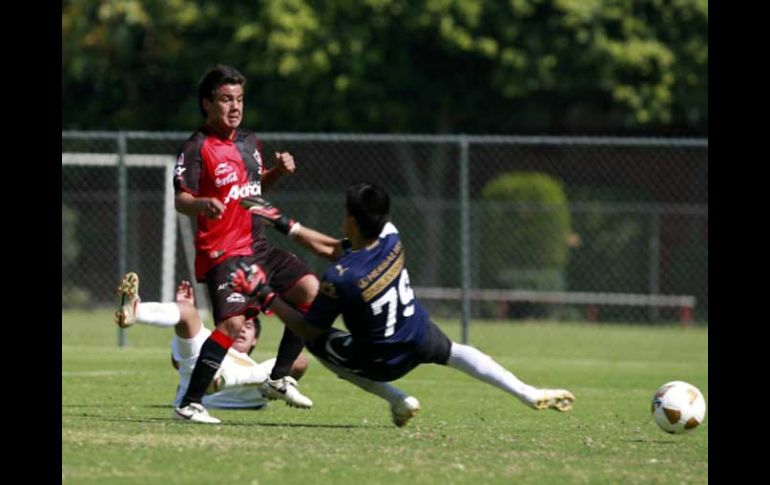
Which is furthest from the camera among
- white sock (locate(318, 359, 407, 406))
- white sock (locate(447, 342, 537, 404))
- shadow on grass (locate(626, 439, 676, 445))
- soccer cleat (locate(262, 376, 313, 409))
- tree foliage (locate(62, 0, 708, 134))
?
tree foliage (locate(62, 0, 708, 134))

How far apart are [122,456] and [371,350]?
5.95 ft

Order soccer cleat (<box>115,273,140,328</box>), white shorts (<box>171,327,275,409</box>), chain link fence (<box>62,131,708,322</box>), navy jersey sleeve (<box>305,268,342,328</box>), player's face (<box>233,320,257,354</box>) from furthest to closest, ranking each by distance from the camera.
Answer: chain link fence (<box>62,131,708,322</box>), player's face (<box>233,320,257,354</box>), white shorts (<box>171,327,275,409</box>), soccer cleat (<box>115,273,140,328</box>), navy jersey sleeve (<box>305,268,342,328</box>)

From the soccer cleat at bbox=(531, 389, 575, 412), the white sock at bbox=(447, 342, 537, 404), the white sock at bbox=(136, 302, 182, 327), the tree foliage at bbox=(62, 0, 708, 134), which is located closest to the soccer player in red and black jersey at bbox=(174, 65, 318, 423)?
the white sock at bbox=(136, 302, 182, 327)

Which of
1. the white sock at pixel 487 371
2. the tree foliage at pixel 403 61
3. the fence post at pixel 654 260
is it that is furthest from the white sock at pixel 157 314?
the tree foliage at pixel 403 61

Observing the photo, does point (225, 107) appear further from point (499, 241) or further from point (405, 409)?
point (499, 241)

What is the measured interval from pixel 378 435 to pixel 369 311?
0.78 meters

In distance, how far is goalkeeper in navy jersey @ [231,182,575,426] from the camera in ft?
31.5

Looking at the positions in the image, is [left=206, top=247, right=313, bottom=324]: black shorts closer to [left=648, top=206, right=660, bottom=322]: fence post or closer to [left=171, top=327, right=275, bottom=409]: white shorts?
[left=171, top=327, right=275, bottom=409]: white shorts

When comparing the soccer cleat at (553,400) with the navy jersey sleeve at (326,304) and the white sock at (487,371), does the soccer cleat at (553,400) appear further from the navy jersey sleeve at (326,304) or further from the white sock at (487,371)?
the navy jersey sleeve at (326,304)

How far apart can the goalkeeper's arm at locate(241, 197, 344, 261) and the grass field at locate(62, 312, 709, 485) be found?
1.10 meters

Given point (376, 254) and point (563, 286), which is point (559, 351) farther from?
point (376, 254)

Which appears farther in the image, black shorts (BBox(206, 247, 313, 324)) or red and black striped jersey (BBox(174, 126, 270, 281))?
red and black striped jersey (BBox(174, 126, 270, 281))
